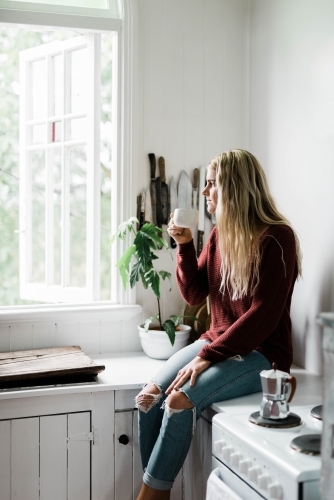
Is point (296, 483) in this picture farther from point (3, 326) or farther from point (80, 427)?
point (3, 326)

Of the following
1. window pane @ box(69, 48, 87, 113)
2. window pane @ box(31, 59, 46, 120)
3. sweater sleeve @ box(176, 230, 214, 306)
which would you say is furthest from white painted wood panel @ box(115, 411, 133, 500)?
window pane @ box(31, 59, 46, 120)

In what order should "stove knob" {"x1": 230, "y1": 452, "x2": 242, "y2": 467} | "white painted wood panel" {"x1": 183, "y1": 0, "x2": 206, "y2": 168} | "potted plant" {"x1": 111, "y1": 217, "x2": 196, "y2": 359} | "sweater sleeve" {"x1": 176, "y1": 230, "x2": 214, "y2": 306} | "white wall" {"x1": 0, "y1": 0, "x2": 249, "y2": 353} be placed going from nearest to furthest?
"stove knob" {"x1": 230, "y1": 452, "x2": 242, "y2": 467}, "sweater sleeve" {"x1": 176, "y1": 230, "x2": 214, "y2": 306}, "potted plant" {"x1": 111, "y1": 217, "x2": 196, "y2": 359}, "white wall" {"x1": 0, "y1": 0, "x2": 249, "y2": 353}, "white painted wood panel" {"x1": 183, "y1": 0, "x2": 206, "y2": 168}

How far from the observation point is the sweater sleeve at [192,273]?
2.63 metres

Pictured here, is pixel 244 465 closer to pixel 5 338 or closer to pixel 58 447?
pixel 58 447

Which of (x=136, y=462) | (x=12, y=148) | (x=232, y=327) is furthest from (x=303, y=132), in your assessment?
(x=12, y=148)

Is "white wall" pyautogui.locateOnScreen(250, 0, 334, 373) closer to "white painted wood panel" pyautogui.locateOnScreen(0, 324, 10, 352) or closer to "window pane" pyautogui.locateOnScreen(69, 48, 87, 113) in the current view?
"window pane" pyautogui.locateOnScreen(69, 48, 87, 113)

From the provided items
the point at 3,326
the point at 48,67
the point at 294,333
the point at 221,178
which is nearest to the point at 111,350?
the point at 3,326

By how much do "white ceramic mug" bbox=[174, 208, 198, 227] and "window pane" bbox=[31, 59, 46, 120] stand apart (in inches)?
46.4

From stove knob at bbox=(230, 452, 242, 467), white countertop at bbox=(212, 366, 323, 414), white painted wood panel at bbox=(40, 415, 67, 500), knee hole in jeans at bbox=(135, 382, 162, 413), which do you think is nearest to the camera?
stove knob at bbox=(230, 452, 242, 467)

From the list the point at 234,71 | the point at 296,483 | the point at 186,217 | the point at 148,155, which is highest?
the point at 234,71

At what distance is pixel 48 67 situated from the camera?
3.16 meters

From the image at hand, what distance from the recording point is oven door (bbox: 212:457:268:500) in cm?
172

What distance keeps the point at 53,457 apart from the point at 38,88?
1.91 m

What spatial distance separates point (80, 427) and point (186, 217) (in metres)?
0.95
